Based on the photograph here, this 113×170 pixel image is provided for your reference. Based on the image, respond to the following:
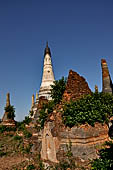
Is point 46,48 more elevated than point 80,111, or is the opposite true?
point 46,48

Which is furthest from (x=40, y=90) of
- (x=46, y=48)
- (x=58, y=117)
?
(x=58, y=117)

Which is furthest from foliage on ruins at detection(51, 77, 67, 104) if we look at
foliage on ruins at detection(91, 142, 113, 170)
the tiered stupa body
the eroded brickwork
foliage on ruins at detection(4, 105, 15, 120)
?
the tiered stupa body

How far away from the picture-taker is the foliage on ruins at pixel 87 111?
8806 millimetres

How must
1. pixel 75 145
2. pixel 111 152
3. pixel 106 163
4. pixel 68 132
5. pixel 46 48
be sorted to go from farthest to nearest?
pixel 46 48, pixel 68 132, pixel 75 145, pixel 111 152, pixel 106 163

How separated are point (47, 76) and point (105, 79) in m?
20.8

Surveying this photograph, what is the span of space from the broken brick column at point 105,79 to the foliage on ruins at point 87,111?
455 centimetres

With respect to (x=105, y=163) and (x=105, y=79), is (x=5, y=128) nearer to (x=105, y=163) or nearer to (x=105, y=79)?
(x=105, y=79)

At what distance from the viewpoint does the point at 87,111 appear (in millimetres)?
9094

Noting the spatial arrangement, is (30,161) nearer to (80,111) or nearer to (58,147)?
(58,147)

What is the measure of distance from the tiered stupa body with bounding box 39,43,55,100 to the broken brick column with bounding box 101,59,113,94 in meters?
17.2

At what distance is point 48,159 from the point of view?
32.6ft

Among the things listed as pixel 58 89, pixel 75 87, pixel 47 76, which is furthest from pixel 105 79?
pixel 47 76

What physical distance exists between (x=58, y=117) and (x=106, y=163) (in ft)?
14.1

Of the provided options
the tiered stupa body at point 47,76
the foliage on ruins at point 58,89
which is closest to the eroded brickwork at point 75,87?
the foliage on ruins at point 58,89
